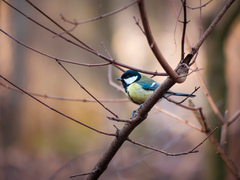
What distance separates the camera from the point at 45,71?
5.83 m

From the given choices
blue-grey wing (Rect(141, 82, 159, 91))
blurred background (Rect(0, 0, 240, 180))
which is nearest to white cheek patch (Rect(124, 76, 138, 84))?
blue-grey wing (Rect(141, 82, 159, 91))

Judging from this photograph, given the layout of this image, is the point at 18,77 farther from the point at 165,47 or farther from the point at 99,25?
the point at 165,47

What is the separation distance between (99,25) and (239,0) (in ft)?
13.1

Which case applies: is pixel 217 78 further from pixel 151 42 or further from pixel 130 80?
pixel 151 42

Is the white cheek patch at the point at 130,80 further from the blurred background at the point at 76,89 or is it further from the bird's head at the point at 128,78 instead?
the blurred background at the point at 76,89

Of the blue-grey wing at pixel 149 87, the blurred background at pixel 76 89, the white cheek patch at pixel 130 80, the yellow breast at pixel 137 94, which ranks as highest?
the blurred background at pixel 76 89

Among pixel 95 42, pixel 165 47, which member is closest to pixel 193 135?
pixel 165 47

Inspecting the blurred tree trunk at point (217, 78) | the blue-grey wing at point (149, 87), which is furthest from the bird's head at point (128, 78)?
the blurred tree trunk at point (217, 78)

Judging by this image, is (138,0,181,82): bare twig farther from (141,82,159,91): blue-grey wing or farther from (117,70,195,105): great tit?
(141,82,159,91): blue-grey wing

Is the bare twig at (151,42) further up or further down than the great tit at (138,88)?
further down

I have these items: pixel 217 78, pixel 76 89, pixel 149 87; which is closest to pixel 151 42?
pixel 149 87

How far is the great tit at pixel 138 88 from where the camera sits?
6.22 ft

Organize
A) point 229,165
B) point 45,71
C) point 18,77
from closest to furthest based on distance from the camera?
point 229,165 → point 18,77 → point 45,71

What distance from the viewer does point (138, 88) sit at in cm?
194
